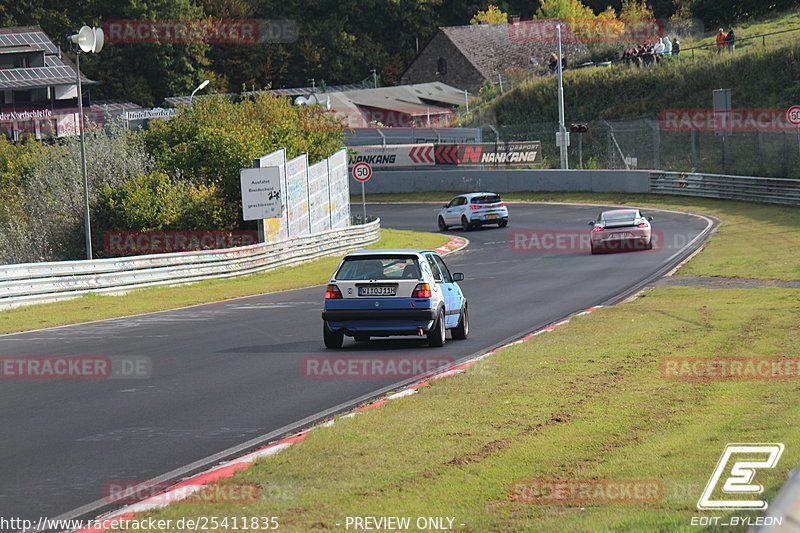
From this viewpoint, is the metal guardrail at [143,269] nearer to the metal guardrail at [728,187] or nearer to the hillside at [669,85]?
the metal guardrail at [728,187]

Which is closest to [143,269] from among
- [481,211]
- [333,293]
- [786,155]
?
[333,293]

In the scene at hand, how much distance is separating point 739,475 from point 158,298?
21.5 m

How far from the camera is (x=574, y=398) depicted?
1045 cm

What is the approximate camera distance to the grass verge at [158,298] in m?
22.3

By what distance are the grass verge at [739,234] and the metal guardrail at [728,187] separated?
48 cm

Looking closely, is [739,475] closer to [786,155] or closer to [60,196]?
[60,196]

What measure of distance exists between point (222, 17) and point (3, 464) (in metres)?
99.7

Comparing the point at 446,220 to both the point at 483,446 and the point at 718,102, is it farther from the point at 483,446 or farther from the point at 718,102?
the point at 483,446

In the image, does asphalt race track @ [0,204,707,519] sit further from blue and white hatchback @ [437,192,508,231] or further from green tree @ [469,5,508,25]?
green tree @ [469,5,508,25]

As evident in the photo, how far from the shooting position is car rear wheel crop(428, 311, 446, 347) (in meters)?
16.1

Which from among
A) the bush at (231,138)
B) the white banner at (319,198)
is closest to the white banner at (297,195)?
the white banner at (319,198)

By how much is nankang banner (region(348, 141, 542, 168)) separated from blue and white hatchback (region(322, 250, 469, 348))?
43169 mm

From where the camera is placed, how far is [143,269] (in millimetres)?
28812

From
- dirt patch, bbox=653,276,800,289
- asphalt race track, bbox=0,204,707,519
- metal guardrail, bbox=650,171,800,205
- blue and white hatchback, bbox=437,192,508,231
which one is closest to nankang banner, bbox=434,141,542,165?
metal guardrail, bbox=650,171,800,205
